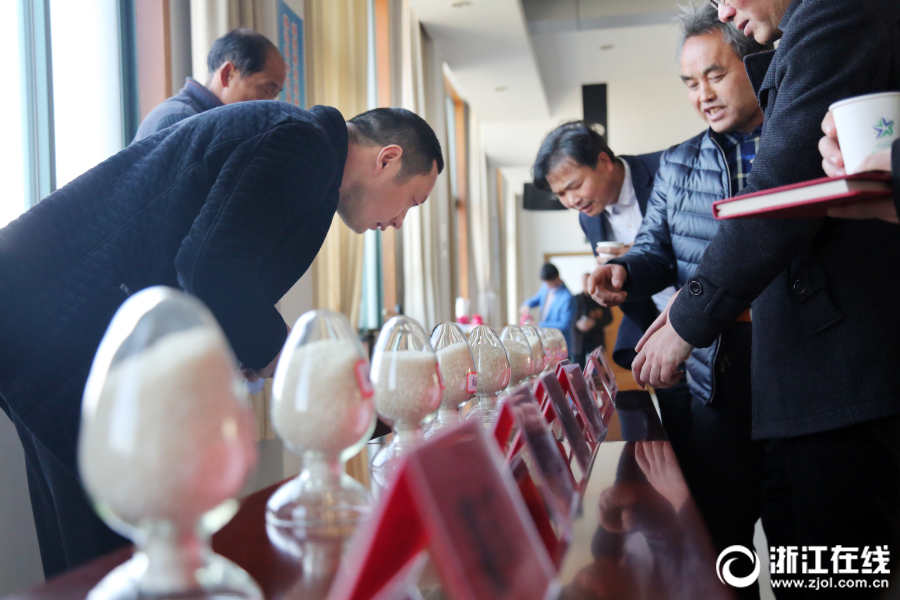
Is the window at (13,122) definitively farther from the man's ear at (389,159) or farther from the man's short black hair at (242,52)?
Answer: the man's ear at (389,159)

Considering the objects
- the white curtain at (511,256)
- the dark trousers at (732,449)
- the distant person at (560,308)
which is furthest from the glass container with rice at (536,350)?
the white curtain at (511,256)

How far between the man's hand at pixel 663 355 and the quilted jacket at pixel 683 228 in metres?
0.34

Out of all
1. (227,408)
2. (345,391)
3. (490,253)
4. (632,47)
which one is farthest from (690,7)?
(490,253)

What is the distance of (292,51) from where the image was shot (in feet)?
11.7

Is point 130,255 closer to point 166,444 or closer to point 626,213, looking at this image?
point 166,444

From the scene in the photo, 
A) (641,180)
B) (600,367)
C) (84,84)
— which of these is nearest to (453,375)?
(600,367)

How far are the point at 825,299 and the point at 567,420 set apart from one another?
481 mm

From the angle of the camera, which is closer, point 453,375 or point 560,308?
point 453,375

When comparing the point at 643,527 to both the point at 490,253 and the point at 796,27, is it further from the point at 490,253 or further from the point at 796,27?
the point at 490,253

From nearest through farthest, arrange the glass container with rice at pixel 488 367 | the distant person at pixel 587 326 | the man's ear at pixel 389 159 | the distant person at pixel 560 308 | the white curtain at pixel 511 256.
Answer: the glass container with rice at pixel 488 367 → the man's ear at pixel 389 159 → the distant person at pixel 587 326 → the distant person at pixel 560 308 → the white curtain at pixel 511 256

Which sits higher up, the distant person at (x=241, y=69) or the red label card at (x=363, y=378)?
the distant person at (x=241, y=69)

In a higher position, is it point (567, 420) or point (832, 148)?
point (832, 148)

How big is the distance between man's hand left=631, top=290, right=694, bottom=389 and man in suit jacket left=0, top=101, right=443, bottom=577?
674mm

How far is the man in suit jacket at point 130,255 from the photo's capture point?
1111mm
